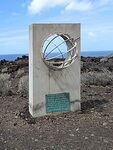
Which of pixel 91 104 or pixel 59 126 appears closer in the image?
pixel 59 126

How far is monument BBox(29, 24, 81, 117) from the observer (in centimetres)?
932

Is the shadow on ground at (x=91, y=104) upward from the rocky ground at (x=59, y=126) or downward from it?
upward

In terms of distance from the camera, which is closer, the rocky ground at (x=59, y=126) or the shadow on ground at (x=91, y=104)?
the rocky ground at (x=59, y=126)

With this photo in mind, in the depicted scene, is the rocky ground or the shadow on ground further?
the shadow on ground

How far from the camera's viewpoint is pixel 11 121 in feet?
30.6

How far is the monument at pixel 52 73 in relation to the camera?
30.6 ft

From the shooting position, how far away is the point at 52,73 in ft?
31.2

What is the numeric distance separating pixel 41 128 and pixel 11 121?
3.01 ft

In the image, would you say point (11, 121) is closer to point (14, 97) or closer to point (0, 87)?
point (14, 97)

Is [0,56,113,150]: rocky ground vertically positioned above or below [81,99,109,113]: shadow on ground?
below

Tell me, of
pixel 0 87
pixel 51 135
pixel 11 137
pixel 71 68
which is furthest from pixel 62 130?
pixel 0 87

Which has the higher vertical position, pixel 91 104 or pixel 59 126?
pixel 91 104

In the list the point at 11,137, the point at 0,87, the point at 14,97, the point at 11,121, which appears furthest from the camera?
the point at 0,87

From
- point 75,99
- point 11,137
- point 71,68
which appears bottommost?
point 11,137
